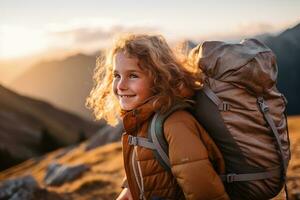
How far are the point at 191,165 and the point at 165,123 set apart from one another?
455 millimetres

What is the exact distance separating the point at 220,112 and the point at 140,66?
961mm

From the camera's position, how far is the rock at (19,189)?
1169cm

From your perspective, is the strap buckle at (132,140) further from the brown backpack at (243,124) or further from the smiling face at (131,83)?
the smiling face at (131,83)

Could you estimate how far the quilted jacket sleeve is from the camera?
3.63 m

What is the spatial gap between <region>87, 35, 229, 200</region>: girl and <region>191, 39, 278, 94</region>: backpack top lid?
0.59 feet

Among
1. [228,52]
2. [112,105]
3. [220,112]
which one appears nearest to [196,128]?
[220,112]

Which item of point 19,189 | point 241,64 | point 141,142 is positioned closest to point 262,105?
point 241,64

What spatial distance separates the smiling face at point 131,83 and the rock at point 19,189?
27.7 feet

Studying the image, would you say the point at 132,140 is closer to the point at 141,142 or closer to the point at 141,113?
the point at 141,142

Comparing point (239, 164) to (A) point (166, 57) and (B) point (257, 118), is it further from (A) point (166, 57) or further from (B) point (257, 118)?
(A) point (166, 57)

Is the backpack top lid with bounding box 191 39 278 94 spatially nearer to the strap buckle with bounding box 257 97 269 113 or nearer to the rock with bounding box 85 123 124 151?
the strap buckle with bounding box 257 97 269 113

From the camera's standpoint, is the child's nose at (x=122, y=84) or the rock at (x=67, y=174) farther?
the rock at (x=67, y=174)

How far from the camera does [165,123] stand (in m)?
3.80

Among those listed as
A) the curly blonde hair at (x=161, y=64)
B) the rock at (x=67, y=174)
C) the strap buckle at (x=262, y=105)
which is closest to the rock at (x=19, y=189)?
the rock at (x=67, y=174)
